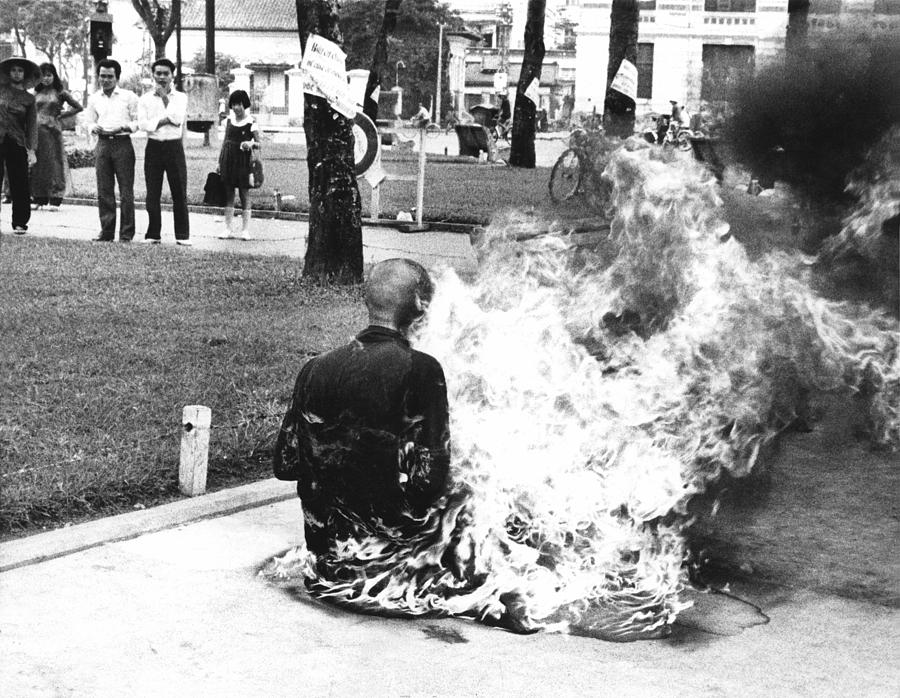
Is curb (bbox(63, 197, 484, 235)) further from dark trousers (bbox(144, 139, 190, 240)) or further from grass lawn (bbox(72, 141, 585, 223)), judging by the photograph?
dark trousers (bbox(144, 139, 190, 240))

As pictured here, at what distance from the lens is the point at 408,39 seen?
234 feet

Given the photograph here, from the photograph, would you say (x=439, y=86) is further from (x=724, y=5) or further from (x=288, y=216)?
(x=288, y=216)

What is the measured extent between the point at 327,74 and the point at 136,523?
5.84m

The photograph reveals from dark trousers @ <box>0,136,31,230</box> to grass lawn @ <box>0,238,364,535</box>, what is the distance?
1464mm

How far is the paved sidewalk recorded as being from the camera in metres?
13.7

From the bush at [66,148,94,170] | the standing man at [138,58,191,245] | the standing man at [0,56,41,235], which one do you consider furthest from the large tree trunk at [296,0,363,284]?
the bush at [66,148,94,170]

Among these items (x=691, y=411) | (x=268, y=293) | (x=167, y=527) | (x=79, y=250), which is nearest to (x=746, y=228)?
(x=691, y=411)

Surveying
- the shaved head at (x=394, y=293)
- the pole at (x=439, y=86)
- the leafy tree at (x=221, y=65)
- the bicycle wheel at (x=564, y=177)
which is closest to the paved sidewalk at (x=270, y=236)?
the bicycle wheel at (x=564, y=177)

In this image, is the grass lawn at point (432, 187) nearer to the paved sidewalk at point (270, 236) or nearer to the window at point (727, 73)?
the paved sidewalk at point (270, 236)

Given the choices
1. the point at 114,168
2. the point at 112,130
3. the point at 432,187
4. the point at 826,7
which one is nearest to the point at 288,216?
the point at 114,168

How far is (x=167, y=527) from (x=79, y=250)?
311 inches

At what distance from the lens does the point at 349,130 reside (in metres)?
10.8

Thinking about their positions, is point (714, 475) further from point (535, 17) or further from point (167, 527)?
point (535, 17)

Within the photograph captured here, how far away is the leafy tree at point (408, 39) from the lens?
68.0 meters
